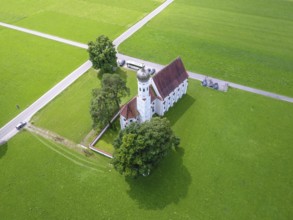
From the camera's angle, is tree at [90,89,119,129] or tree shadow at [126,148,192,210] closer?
tree shadow at [126,148,192,210]

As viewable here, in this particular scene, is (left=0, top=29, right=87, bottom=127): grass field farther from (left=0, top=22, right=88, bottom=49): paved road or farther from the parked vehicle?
the parked vehicle

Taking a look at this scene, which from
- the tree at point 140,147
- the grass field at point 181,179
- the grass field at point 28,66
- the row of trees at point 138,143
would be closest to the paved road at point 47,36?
the grass field at point 28,66

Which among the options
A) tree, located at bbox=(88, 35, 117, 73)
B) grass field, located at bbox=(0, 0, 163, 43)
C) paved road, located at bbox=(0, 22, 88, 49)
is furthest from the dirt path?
grass field, located at bbox=(0, 0, 163, 43)

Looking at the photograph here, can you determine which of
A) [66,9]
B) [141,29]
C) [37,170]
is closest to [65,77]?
[37,170]

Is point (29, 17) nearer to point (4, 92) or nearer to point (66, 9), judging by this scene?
point (66, 9)

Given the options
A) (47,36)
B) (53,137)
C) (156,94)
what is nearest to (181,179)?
(156,94)

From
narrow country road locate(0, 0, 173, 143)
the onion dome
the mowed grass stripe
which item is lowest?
the mowed grass stripe

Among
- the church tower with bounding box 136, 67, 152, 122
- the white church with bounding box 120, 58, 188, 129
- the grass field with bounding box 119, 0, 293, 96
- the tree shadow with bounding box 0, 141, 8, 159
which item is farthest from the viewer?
the grass field with bounding box 119, 0, 293, 96
